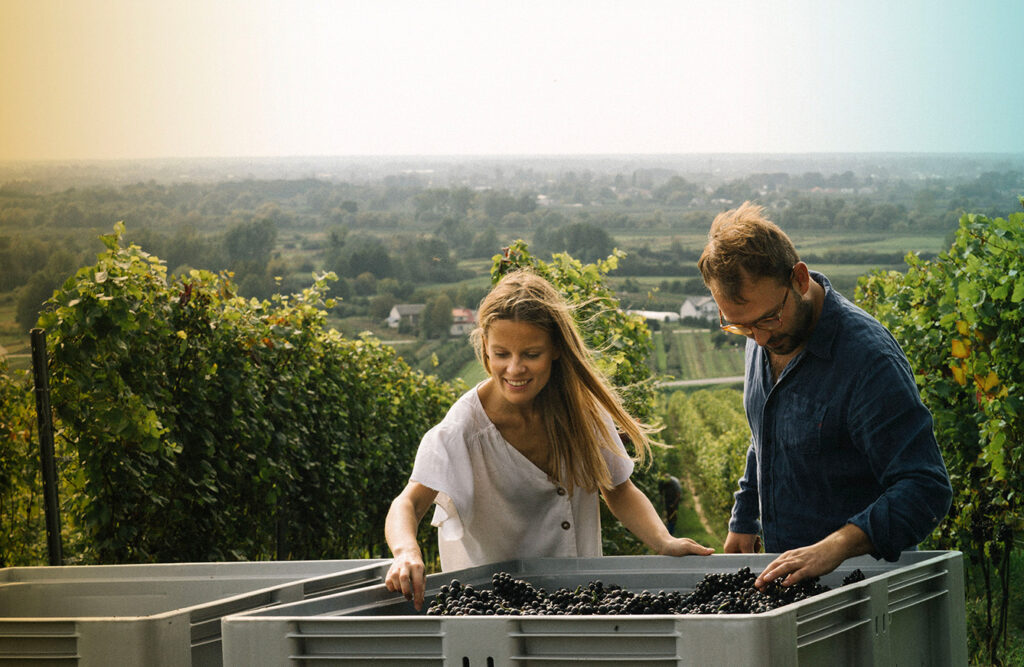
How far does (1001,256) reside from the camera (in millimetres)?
→ 4801

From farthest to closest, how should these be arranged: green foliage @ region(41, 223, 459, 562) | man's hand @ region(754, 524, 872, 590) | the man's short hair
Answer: green foliage @ region(41, 223, 459, 562) → the man's short hair → man's hand @ region(754, 524, 872, 590)

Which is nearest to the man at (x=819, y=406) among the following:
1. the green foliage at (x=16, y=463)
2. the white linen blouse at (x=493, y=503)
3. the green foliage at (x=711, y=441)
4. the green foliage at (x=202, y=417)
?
the white linen blouse at (x=493, y=503)

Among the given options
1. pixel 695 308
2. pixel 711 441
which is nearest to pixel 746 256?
pixel 711 441

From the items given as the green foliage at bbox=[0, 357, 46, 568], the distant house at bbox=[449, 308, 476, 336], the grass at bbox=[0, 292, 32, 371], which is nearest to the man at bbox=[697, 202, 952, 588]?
the green foliage at bbox=[0, 357, 46, 568]

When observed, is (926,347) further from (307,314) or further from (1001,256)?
(307,314)

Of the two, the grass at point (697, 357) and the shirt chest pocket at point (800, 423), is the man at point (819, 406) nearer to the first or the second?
the shirt chest pocket at point (800, 423)

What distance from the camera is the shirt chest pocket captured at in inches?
101

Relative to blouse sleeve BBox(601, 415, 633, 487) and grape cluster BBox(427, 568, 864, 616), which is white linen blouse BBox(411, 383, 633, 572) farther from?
grape cluster BBox(427, 568, 864, 616)

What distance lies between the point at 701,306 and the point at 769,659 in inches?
1130

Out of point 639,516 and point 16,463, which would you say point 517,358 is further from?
point 16,463

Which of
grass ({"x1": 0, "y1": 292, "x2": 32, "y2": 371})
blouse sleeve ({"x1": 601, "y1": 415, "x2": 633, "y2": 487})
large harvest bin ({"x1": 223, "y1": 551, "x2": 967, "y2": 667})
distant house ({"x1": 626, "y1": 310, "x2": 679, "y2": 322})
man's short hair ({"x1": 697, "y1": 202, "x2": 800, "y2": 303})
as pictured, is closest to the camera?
large harvest bin ({"x1": 223, "y1": 551, "x2": 967, "y2": 667})

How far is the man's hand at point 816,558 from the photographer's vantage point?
2080mm

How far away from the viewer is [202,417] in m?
5.12

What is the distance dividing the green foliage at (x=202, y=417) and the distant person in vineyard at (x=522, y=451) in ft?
6.44
